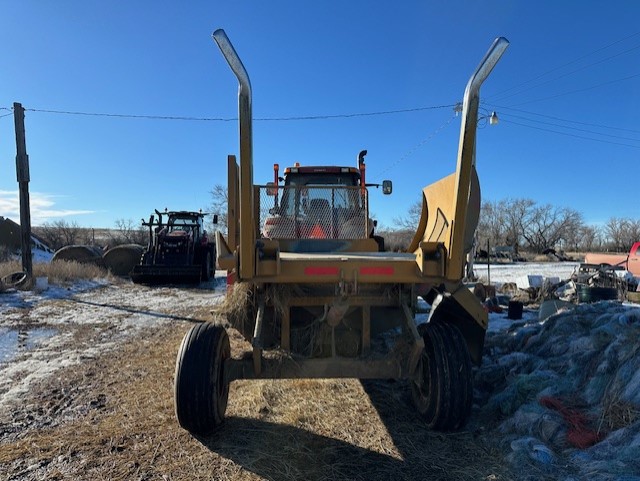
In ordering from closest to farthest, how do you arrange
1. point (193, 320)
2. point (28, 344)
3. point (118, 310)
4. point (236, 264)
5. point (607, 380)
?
point (236, 264)
point (607, 380)
point (28, 344)
point (193, 320)
point (118, 310)

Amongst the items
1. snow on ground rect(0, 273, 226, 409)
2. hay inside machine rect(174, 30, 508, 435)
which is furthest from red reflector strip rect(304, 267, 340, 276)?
snow on ground rect(0, 273, 226, 409)

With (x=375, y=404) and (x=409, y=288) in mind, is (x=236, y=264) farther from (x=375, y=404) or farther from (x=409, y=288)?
(x=375, y=404)

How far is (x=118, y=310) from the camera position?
10.1 m

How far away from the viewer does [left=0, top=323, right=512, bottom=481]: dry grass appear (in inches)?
124

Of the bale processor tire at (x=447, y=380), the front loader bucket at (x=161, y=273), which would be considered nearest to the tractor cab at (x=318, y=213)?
the bale processor tire at (x=447, y=380)

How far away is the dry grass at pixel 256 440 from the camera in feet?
10.3

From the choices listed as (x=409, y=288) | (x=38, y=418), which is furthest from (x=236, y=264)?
(x=38, y=418)

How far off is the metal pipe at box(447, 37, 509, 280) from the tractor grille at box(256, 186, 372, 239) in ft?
6.44

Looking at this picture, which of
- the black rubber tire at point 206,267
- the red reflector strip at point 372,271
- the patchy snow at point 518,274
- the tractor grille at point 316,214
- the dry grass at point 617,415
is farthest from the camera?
the black rubber tire at point 206,267

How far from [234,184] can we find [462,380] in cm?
244

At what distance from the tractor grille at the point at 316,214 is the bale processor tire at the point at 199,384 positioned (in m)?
1.66

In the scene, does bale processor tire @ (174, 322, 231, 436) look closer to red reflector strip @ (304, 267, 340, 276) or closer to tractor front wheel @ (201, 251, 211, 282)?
red reflector strip @ (304, 267, 340, 276)

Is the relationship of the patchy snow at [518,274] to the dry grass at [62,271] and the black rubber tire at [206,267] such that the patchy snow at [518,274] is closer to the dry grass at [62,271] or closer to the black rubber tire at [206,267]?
the black rubber tire at [206,267]

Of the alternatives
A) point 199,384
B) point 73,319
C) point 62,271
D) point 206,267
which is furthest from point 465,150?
point 62,271
